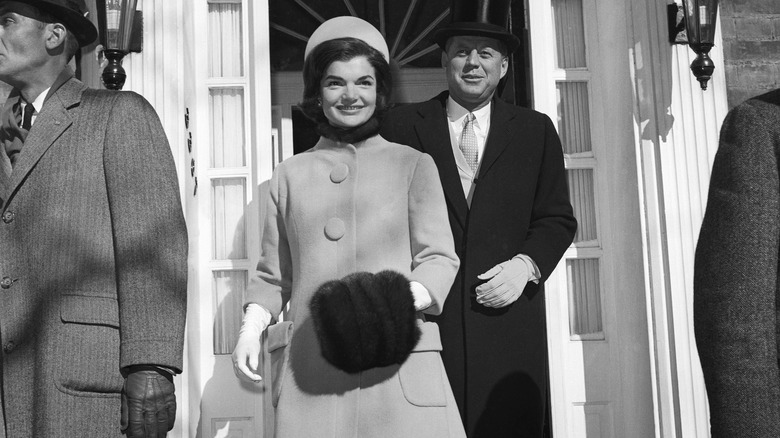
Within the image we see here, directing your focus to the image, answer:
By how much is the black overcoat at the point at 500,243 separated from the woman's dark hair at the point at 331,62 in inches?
10.8

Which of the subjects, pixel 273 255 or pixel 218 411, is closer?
pixel 273 255

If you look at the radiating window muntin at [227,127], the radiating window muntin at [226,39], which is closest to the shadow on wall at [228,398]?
the radiating window muntin at [227,127]

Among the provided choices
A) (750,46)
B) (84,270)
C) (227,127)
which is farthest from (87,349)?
(750,46)

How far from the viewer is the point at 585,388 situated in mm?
4188

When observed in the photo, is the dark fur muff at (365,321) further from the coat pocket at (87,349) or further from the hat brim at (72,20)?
the hat brim at (72,20)

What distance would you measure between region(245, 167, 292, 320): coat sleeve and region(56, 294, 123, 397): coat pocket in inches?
27.7

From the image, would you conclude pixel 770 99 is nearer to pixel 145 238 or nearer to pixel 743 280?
pixel 743 280

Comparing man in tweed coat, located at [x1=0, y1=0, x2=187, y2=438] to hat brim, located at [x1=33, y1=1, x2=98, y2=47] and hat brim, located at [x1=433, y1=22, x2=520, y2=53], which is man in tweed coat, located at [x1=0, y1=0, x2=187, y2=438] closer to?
hat brim, located at [x1=33, y1=1, x2=98, y2=47]

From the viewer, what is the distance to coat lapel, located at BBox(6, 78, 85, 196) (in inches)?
94.5

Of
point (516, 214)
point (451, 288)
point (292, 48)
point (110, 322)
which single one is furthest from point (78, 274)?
point (292, 48)

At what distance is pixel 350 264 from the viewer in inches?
116

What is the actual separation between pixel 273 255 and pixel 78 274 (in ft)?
2.65

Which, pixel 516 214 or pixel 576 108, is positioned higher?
pixel 576 108

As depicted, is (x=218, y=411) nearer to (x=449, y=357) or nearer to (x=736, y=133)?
(x=449, y=357)
